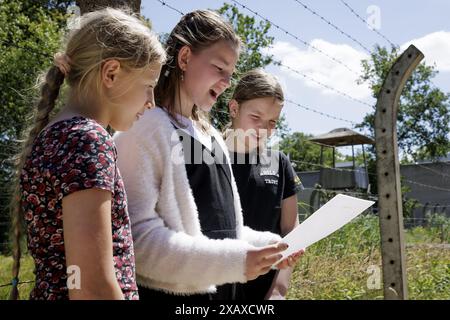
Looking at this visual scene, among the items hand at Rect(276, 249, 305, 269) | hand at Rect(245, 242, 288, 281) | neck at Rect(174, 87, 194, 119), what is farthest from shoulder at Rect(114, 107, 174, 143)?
hand at Rect(276, 249, 305, 269)

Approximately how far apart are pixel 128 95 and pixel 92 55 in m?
0.11

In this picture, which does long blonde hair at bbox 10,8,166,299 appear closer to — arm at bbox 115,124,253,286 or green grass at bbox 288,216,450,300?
arm at bbox 115,124,253,286

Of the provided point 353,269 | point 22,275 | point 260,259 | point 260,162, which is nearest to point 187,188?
point 260,259

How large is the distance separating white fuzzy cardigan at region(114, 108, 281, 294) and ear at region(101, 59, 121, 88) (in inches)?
9.2

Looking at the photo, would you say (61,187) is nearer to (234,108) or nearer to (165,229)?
(165,229)

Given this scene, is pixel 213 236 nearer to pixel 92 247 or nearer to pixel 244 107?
pixel 92 247

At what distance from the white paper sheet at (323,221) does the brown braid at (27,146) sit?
0.61 metres

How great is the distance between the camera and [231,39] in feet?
5.61

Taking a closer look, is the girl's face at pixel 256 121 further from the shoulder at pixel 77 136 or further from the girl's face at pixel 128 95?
the shoulder at pixel 77 136

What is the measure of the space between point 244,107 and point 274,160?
0.23 metres

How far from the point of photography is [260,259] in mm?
1426

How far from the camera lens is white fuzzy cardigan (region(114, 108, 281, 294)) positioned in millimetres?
1397

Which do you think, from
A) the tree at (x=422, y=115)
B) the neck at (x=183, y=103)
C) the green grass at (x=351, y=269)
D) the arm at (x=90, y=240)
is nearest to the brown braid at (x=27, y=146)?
the arm at (x=90, y=240)
